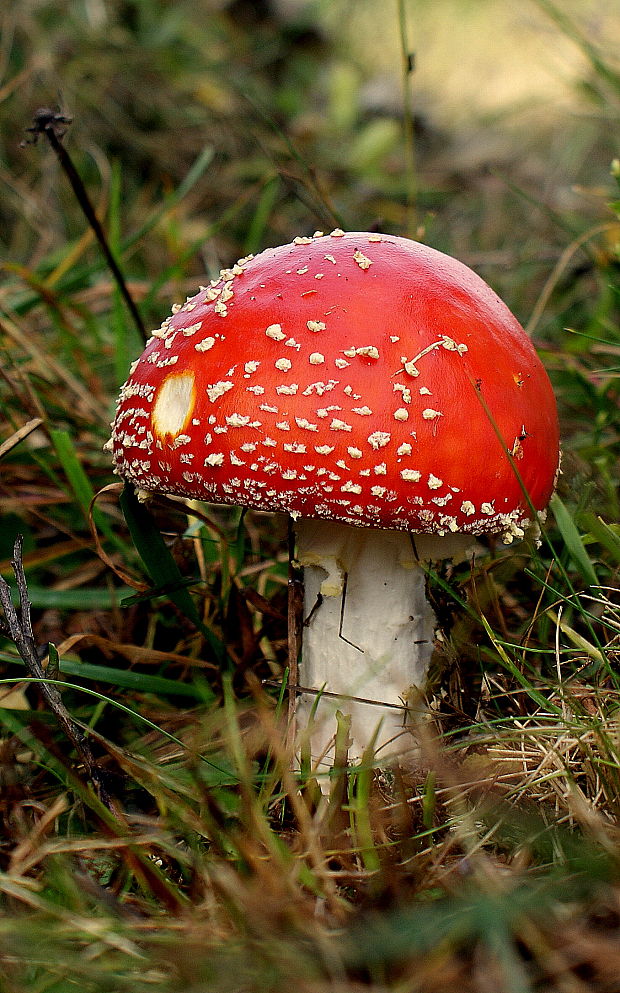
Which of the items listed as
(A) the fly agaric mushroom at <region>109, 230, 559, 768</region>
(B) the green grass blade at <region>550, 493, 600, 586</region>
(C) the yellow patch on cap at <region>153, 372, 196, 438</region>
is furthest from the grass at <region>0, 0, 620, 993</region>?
(C) the yellow patch on cap at <region>153, 372, 196, 438</region>

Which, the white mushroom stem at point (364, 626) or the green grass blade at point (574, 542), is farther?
the white mushroom stem at point (364, 626)

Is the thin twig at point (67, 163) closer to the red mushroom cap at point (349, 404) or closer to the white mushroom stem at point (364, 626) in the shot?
the red mushroom cap at point (349, 404)

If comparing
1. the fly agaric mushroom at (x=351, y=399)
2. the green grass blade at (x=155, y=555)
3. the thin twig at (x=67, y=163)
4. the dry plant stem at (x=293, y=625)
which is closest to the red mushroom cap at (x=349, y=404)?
the fly agaric mushroom at (x=351, y=399)

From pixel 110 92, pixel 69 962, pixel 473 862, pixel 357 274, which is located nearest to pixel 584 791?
pixel 473 862

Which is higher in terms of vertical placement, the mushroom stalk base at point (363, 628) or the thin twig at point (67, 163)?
the thin twig at point (67, 163)

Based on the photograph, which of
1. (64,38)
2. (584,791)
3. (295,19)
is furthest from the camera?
(295,19)

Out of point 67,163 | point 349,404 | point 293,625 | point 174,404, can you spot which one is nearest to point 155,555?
point 293,625

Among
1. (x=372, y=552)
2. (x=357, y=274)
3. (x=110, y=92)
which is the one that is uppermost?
(x=110, y=92)

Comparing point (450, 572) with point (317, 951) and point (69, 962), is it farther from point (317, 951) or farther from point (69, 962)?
point (69, 962)
